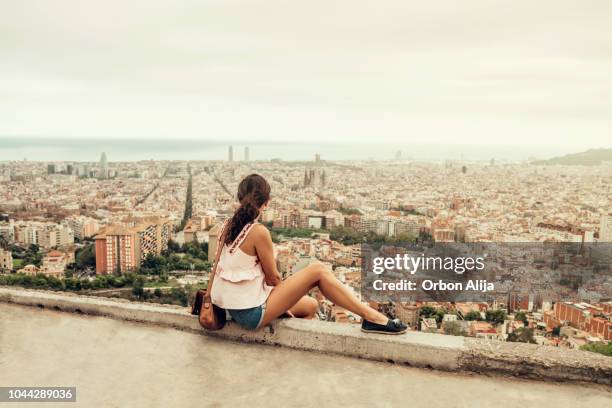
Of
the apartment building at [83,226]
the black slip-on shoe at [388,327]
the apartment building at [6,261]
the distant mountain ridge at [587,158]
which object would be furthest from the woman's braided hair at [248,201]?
the distant mountain ridge at [587,158]

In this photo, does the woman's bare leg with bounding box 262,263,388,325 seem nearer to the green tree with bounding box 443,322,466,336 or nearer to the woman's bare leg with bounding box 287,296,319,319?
the woman's bare leg with bounding box 287,296,319,319

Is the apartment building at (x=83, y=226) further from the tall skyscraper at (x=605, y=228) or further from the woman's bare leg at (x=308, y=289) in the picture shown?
the woman's bare leg at (x=308, y=289)

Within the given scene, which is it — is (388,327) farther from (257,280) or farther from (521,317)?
(521,317)

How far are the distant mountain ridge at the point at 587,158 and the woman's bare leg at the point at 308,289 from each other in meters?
57.9

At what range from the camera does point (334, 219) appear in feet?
96.6

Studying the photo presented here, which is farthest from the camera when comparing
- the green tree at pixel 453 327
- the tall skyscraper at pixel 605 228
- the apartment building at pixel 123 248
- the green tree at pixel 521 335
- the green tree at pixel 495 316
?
the tall skyscraper at pixel 605 228

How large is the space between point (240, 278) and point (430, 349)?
0.72 meters

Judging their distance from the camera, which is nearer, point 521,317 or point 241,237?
point 241,237

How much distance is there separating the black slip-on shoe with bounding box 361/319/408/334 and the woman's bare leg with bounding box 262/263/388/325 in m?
0.02

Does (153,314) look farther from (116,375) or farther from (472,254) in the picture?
(472,254)

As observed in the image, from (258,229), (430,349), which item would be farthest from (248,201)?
(430,349)

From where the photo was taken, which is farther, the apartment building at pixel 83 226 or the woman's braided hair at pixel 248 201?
the apartment building at pixel 83 226

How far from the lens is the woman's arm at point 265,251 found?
201cm

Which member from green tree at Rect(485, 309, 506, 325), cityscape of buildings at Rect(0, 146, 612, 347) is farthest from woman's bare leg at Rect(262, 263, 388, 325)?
green tree at Rect(485, 309, 506, 325)
